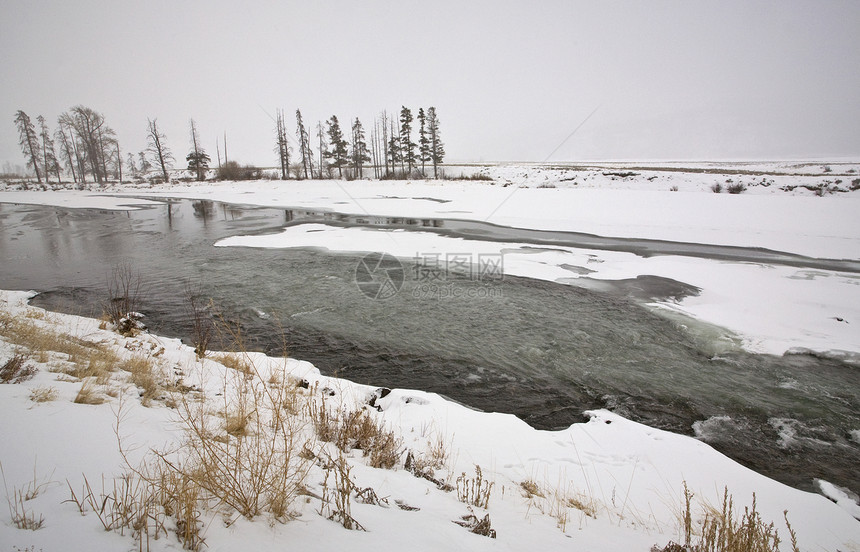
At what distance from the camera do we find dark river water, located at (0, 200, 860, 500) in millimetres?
4770

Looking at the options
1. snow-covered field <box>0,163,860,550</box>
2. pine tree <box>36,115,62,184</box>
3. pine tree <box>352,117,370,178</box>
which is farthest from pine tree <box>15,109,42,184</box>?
snow-covered field <box>0,163,860,550</box>

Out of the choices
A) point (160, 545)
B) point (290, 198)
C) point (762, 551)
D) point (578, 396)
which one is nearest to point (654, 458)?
point (578, 396)

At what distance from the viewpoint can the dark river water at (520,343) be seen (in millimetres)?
4770

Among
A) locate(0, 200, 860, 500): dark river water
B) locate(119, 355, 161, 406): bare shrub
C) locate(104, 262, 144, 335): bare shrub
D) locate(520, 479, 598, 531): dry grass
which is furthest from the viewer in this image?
locate(104, 262, 144, 335): bare shrub

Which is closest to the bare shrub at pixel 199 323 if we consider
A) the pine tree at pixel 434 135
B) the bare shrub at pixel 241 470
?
the bare shrub at pixel 241 470

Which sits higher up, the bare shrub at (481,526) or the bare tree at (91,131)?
the bare tree at (91,131)

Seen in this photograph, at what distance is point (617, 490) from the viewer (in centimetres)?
365

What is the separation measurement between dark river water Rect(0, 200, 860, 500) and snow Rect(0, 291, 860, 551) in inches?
18.6

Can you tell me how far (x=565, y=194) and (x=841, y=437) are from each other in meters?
24.1

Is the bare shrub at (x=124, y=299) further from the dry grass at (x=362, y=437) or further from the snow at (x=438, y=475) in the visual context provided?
the dry grass at (x=362, y=437)

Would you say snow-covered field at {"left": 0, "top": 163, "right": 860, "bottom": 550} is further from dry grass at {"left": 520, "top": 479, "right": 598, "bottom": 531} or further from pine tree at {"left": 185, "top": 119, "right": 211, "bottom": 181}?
pine tree at {"left": 185, "top": 119, "right": 211, "bottom": 181}

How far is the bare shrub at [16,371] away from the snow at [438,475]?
0.10 m

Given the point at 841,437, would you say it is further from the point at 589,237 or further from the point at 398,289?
the point at 589,237

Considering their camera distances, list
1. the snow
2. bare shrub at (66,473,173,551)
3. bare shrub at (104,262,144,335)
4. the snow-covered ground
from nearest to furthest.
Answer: bare shrub at (66,473,173,551) → the snow → bare shrub at (104,262,144,335) → the snow-covered ground
